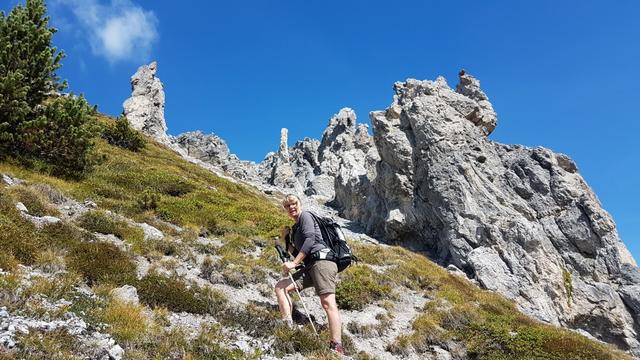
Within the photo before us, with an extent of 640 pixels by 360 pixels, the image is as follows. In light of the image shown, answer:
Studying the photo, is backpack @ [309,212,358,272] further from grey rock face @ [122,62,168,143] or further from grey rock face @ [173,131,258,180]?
grey rock face @ [122,62,168,143]

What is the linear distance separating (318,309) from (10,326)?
830 cm

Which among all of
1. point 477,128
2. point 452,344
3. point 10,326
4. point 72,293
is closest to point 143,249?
point 72,293

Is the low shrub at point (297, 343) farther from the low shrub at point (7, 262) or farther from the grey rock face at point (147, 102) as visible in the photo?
the grey rock face at point (147, 102)

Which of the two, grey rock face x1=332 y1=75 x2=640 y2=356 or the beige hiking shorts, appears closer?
the beige hiking shorts

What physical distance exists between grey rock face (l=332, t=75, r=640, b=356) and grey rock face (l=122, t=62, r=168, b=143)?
63.2 m

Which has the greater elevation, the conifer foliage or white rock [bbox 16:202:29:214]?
the conifer foliage

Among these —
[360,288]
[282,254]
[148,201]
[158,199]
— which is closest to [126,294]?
[282,254]

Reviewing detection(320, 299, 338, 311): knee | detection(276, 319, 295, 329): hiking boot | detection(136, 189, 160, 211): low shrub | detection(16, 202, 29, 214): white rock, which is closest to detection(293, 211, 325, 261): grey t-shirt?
detection(320, 299, 338, 311): knee

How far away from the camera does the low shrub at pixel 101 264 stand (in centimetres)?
1002

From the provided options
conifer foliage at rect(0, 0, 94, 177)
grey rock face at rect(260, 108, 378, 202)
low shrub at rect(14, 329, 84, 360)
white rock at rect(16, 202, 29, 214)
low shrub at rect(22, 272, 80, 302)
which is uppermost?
grey rock face at rect(260, 108, 378, 202)

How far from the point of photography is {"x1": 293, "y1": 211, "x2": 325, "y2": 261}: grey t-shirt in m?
9.69

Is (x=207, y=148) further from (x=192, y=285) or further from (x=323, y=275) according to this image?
(x=323, y=275)

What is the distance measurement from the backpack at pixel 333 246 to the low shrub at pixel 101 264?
4580 millimetres

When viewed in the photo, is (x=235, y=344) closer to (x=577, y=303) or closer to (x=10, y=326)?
(x=10, y=326)
